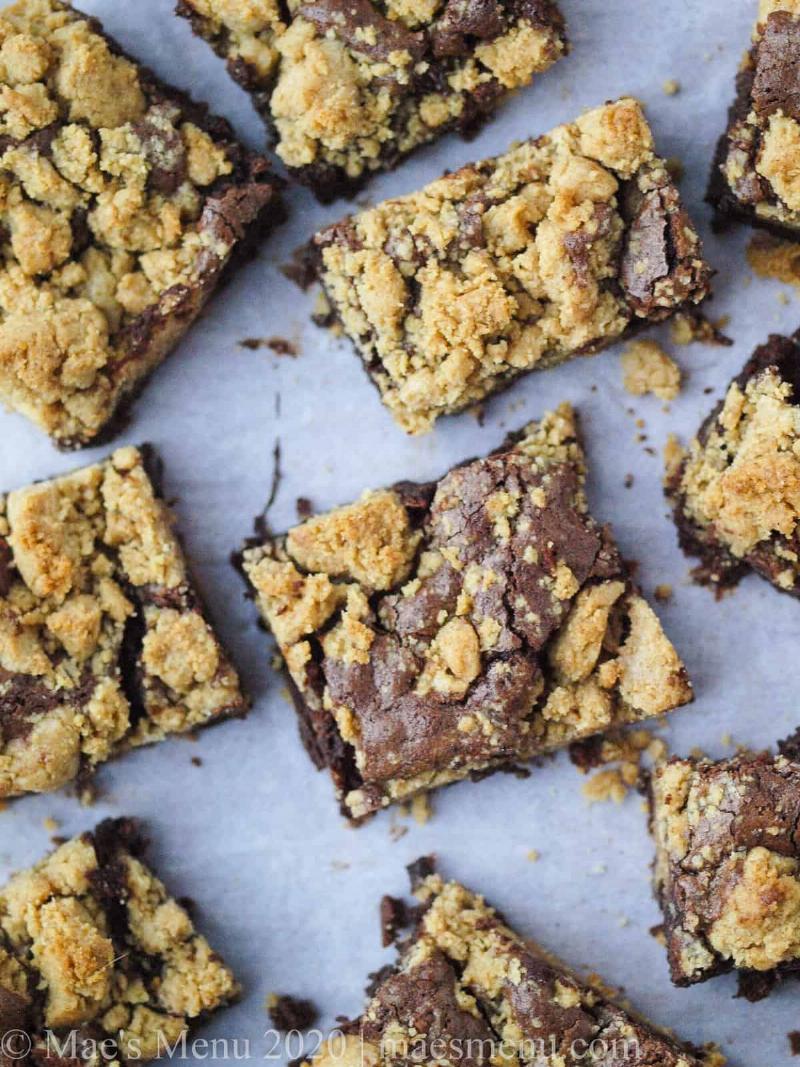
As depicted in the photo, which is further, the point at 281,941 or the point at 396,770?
the point at 281,941

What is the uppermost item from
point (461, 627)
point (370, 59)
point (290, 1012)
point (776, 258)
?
point (370, 59)

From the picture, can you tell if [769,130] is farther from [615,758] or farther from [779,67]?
[615,758]

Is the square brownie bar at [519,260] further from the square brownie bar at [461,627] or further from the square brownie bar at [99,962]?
the square brownie bar at [99,962]

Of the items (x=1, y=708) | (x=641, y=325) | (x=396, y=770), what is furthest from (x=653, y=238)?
(x=1, y=708)

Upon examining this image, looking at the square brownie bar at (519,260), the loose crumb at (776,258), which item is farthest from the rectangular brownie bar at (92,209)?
the loose crumb at (776,258)

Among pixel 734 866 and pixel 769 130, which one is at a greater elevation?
pixel 769 130

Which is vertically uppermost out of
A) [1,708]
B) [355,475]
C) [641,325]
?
[641,325]

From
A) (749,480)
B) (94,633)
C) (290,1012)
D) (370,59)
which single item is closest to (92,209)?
(370,59)

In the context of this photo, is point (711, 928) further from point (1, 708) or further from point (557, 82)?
point (557, 82)
